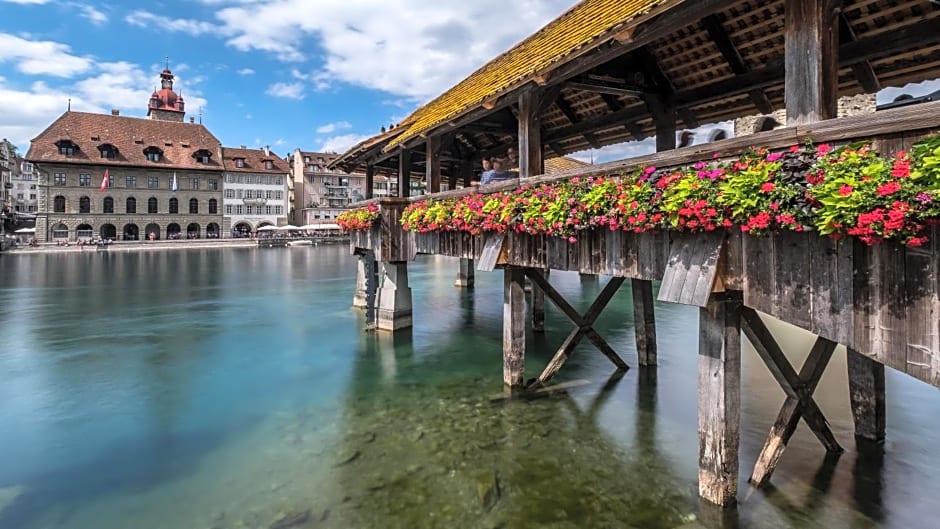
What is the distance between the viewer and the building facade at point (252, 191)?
227 ft

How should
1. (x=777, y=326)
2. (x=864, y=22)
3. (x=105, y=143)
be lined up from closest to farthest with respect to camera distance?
(x=864, y=22), (x=777, y=326), (x=105, y=143)

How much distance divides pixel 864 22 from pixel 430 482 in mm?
7907

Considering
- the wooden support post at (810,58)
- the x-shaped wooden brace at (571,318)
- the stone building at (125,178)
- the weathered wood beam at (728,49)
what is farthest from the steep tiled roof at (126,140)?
the wooden support post at (810,58)

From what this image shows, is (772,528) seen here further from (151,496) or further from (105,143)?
(105,143)

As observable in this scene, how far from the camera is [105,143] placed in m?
60.7

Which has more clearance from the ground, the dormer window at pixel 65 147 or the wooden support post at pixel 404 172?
the dormer window at pixel 65 147

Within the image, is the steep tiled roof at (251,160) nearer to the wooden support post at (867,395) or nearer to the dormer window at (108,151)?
the dormer window at (108,151)

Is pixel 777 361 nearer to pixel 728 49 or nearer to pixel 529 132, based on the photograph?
pixel 529 132

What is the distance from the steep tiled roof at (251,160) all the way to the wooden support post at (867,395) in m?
73.2

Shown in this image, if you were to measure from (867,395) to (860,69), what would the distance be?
15.1 feet

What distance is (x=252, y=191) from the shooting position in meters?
70.9

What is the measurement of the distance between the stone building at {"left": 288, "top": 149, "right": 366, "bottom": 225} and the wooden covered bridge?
74526 mm

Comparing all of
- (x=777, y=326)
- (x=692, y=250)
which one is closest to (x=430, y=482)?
(x=692, y=250)

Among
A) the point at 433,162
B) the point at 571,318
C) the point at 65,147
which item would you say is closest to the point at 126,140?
the point at 65,147
